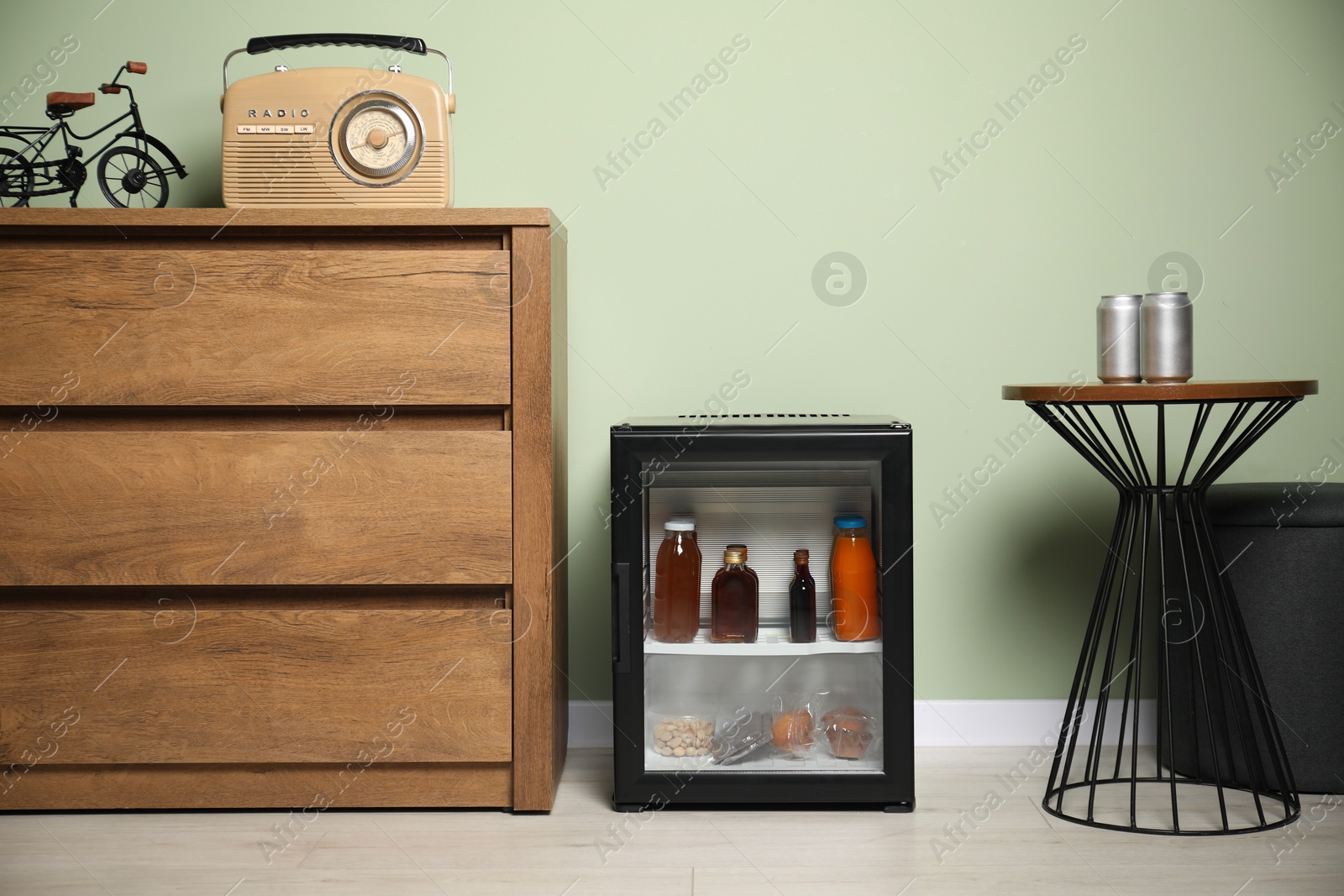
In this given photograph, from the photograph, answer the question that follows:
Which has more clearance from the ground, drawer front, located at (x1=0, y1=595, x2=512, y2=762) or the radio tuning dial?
the radio tuning dial

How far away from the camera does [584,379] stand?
2.08 metres

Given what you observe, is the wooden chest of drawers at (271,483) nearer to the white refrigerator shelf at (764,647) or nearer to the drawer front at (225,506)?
the drawer front at (225,506)

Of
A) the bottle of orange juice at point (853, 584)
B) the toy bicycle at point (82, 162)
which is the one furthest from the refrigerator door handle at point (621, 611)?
the toy bicycle at point (82, 162)

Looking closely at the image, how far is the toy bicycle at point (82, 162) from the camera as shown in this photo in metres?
1.88

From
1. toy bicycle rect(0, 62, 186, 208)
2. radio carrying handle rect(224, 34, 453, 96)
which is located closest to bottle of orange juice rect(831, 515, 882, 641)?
radio carrying handle rect(224, 34, 453, 96)

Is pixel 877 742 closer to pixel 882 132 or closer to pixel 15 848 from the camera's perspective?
pixel 882 132

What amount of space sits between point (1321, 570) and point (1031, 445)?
574 mm

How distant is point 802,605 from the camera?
5.80 feet

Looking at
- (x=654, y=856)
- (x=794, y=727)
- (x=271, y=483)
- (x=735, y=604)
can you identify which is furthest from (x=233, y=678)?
(x=794, y=727)

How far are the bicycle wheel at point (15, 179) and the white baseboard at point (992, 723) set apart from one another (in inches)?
59.5

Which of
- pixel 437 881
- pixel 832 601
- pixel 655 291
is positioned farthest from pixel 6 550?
pixel 832 601

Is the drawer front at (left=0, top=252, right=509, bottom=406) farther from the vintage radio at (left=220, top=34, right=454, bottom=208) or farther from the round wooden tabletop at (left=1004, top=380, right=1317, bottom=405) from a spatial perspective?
the round wooden tabletop at (left=1004, top=380, right=1317, bottom=405)

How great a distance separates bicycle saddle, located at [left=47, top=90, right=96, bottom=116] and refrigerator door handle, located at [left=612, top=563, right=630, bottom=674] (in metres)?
1.40

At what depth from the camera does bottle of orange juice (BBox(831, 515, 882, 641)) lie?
175 cm
